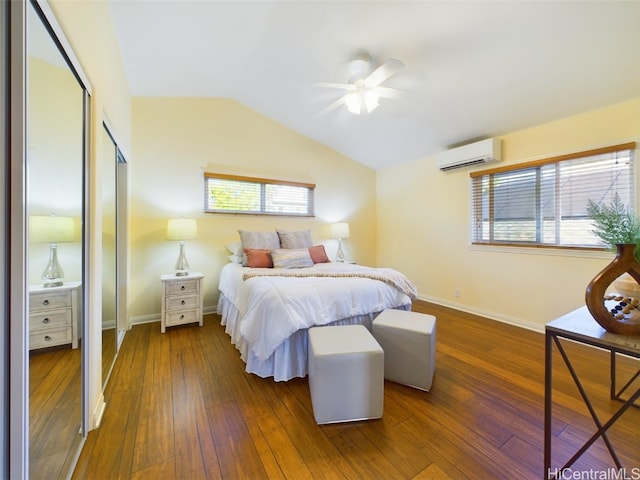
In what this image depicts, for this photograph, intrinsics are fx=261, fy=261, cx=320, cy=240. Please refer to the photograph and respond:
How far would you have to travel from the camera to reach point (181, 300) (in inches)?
119

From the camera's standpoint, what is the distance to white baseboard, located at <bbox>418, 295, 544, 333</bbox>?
298 cm

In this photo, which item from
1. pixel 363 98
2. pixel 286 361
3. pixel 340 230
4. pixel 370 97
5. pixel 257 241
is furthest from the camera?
pixel 340 230

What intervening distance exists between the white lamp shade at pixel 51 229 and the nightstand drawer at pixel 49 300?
0.68 ft

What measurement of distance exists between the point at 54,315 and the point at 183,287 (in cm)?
197

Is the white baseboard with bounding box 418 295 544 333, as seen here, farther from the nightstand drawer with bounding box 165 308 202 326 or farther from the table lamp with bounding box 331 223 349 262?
the nightstand drawer with bounding box 165 308 202 326

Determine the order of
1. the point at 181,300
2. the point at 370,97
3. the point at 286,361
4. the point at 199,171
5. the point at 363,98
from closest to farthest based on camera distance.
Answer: the point at 286,361
the point at 370,97
the point at 363,98
the point at 181,300
the point at 199,171

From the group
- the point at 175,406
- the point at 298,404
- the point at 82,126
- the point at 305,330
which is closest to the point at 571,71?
the point at 305,330

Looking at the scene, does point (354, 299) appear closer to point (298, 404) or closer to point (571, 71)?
point (298, 404)

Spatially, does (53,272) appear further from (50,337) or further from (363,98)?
(363,98)

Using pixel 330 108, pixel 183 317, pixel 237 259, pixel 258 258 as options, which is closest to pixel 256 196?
pixel 237 259

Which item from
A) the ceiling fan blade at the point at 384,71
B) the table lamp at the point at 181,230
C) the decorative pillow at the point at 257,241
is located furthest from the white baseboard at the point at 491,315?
the table lamp at the point at 181,230

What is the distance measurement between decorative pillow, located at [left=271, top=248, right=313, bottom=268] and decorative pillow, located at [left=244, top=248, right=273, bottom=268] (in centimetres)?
7

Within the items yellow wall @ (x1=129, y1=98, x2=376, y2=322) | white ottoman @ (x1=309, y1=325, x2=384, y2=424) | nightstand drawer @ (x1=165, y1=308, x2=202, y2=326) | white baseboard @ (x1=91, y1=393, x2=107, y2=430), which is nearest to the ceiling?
yellow wall @ (x1=129, y1=98, x2=376, y2=322)

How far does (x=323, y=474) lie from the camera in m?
1.24
